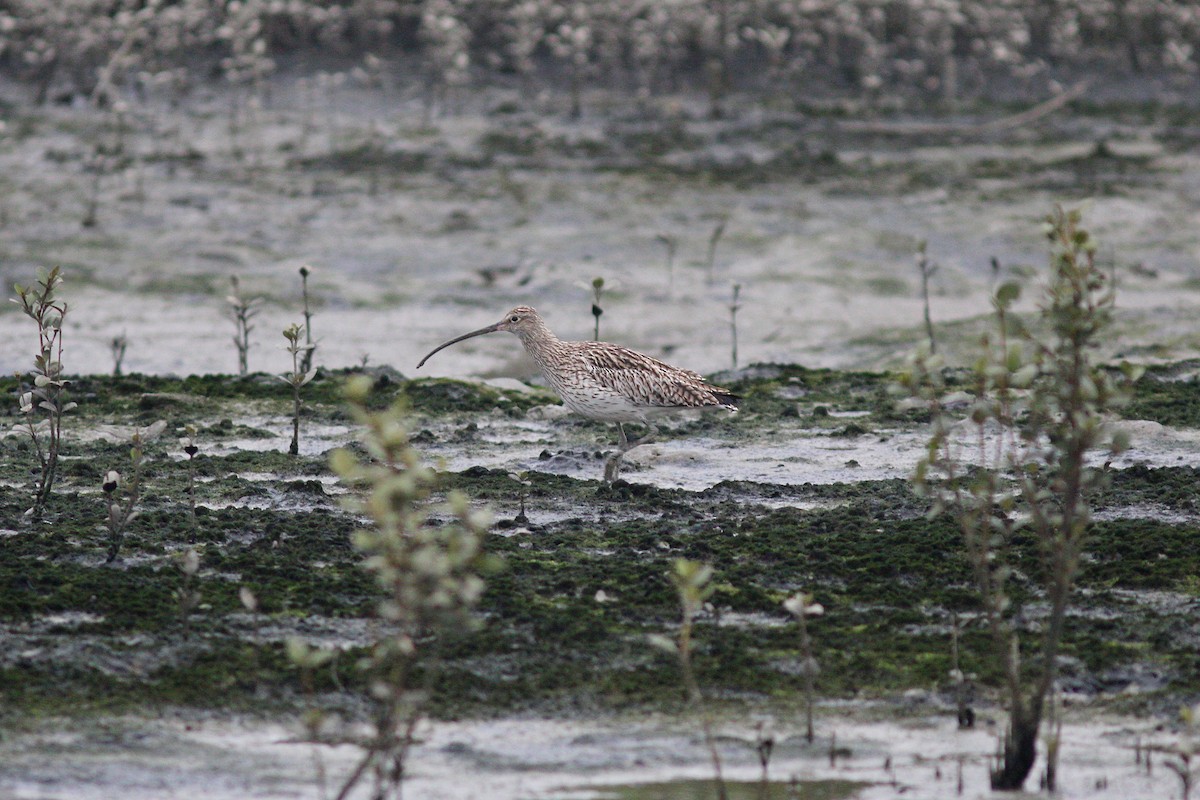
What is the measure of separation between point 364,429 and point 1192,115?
13.0 m

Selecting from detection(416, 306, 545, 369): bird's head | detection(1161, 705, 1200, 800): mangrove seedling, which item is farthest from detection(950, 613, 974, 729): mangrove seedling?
detection(416, 306, 545, 369): bird's head

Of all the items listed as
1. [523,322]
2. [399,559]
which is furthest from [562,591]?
[523,322]

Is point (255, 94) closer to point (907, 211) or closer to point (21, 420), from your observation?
point (907, 211)

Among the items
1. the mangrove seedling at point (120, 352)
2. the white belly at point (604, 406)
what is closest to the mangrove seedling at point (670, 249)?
the mangrove seedling at point (120, 352)

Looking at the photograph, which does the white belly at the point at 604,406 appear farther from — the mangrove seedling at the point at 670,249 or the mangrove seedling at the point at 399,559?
the mangrove seedling at the point at 670,249

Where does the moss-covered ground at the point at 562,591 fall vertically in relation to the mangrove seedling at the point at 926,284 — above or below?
below

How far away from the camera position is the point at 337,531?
721 centimetres

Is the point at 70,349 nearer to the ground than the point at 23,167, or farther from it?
nearer to the ground

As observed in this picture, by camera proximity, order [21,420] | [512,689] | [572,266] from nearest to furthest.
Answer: [512,689] → [21,420] → [572,266]

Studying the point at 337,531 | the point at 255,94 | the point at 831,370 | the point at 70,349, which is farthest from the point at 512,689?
the point at 255,94

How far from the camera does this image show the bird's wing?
8805mm

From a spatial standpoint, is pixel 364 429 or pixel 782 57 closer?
pixel 364 429

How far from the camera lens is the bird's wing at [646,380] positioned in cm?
880

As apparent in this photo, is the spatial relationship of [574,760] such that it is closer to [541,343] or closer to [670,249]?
[541,343]
